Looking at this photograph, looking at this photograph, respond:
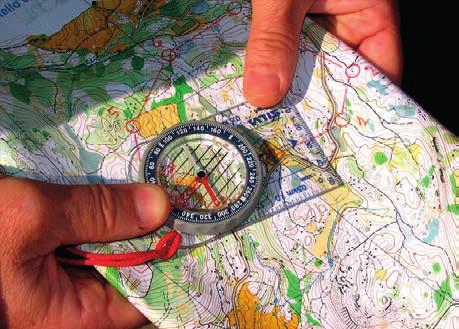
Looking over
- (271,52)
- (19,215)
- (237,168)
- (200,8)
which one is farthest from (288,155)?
(19,215)

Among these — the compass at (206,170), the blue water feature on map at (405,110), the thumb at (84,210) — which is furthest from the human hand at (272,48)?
the thumb at (84,210)

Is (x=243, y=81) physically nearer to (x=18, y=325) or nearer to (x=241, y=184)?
(x=241, y=184)

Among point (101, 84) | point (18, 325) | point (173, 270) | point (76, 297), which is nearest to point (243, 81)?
point (101, 84)

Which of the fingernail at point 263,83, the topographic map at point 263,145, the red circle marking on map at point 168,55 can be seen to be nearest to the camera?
the topographic map at point 263,145

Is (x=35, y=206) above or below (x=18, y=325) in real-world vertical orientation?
above

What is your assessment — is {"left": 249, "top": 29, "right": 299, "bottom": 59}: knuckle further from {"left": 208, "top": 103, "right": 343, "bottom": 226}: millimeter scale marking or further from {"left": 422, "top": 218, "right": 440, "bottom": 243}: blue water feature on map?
{"left": 422, "top": 218, "right": 440, "bottom": 243}: blue water feature on map

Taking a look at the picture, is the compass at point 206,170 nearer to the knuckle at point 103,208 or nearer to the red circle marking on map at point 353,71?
the knuckle at point 103,208

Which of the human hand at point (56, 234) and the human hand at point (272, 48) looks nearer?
the human hand at point (56, 234)
